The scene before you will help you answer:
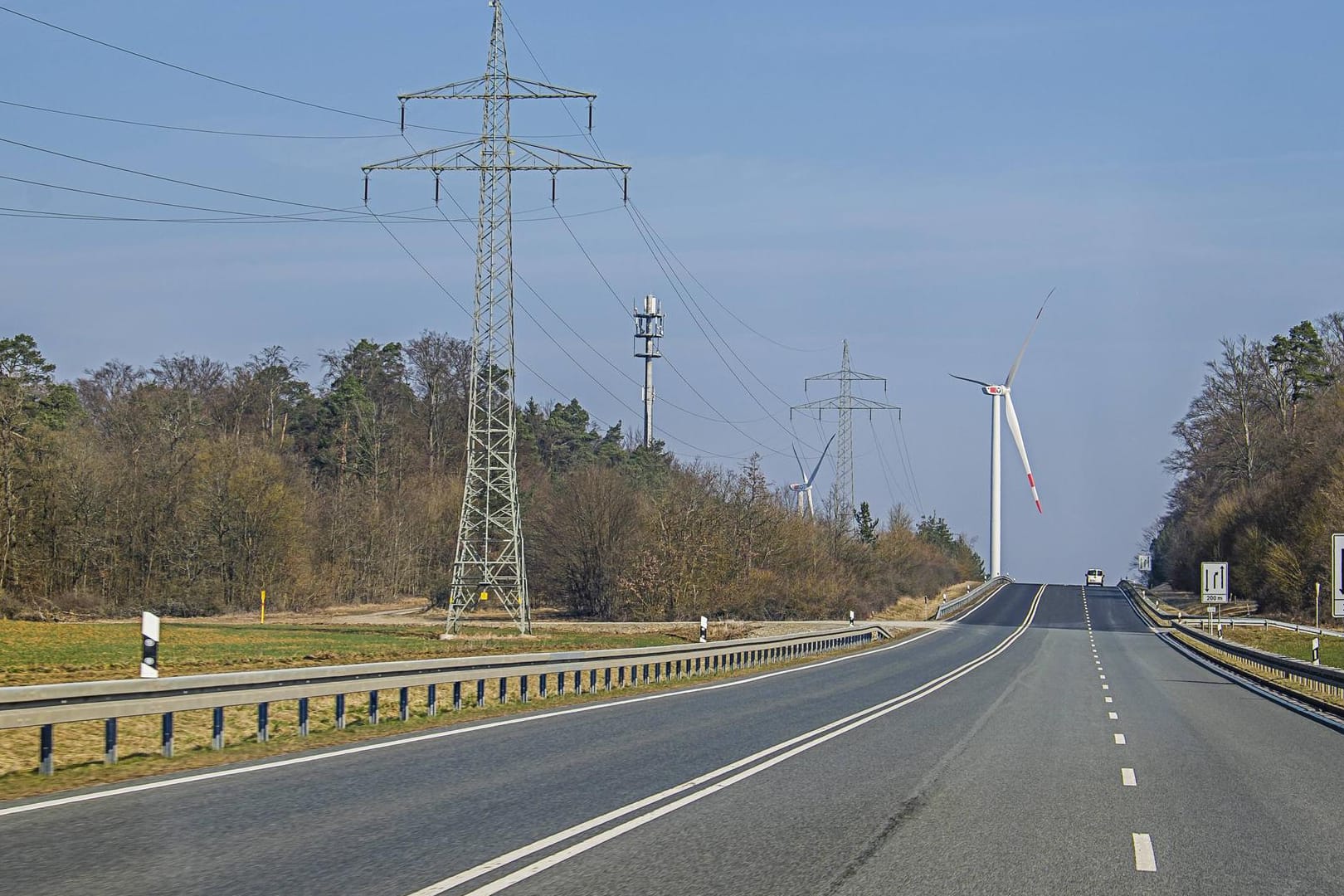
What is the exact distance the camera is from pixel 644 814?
11.8 meters

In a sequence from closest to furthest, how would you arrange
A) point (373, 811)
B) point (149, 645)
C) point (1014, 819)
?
point (373, 811) < point (1014, 819) < point (149, 645)

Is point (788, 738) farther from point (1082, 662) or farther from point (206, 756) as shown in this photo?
point (1082, 662)

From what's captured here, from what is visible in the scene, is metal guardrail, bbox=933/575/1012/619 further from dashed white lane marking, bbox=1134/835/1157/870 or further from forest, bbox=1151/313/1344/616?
dashed white lane marking, bbox=1134/835/1157/870

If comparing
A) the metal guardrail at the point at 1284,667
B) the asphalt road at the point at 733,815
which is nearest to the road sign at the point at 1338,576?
the metal guardrail at the point at 1284,667

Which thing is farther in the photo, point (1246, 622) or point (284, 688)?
point (1246, 622)

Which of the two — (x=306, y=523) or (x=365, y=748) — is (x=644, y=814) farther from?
(x=306, y=523)

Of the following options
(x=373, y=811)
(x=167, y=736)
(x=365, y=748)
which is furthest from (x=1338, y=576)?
(x=373, y=811)

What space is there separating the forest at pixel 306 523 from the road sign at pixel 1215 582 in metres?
25.4

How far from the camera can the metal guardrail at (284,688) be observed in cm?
1360

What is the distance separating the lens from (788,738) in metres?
19.0

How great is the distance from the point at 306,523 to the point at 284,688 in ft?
249

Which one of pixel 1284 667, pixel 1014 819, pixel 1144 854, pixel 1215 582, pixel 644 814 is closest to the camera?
pixel 1144 854

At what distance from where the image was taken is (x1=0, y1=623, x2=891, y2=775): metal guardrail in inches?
535

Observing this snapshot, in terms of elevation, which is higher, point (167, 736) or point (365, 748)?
point (167, 736)
